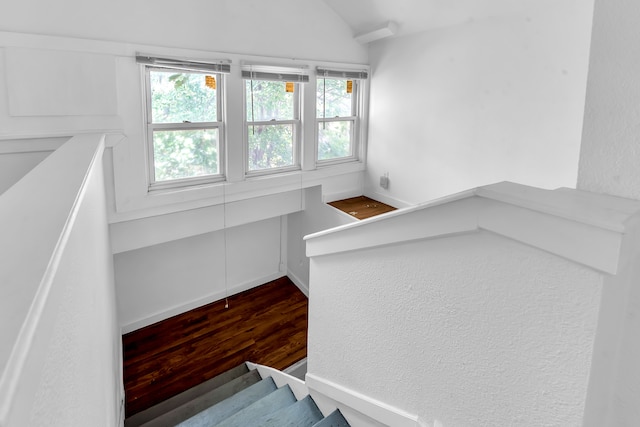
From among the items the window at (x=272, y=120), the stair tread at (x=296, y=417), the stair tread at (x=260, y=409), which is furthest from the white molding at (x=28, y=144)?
the stair tread at (x=296, y=417)

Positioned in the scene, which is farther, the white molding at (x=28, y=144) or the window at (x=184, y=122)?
the window at (x=184, y=122)

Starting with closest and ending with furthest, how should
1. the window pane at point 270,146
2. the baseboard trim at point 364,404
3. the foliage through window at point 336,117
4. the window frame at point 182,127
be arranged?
the baseboard trim at point 364,404 → the window frame at point 182,127 → the window pane at point 270,146 → the foliage through window at point 336,117

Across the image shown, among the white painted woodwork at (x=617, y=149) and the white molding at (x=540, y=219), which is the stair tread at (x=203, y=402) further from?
the white painted woodwork at (x=617, y=149)

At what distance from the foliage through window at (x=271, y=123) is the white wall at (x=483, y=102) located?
96cm

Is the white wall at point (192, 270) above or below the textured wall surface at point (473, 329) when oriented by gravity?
below

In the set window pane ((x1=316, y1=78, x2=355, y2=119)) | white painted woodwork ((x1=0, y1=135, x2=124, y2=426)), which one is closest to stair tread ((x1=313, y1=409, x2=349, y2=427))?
white painted woodwork ((x1=0, y1=135, x2=124, y2=426))

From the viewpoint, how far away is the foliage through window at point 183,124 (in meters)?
3.28

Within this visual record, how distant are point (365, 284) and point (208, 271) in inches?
122

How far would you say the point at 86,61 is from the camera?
2783mm

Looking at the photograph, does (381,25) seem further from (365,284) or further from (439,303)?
(439,303)

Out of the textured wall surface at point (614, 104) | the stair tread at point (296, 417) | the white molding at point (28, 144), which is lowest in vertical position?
the stair tread at point (296, 417)

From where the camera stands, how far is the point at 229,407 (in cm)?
238

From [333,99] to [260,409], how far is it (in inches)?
130

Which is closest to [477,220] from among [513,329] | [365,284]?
[513,329]
